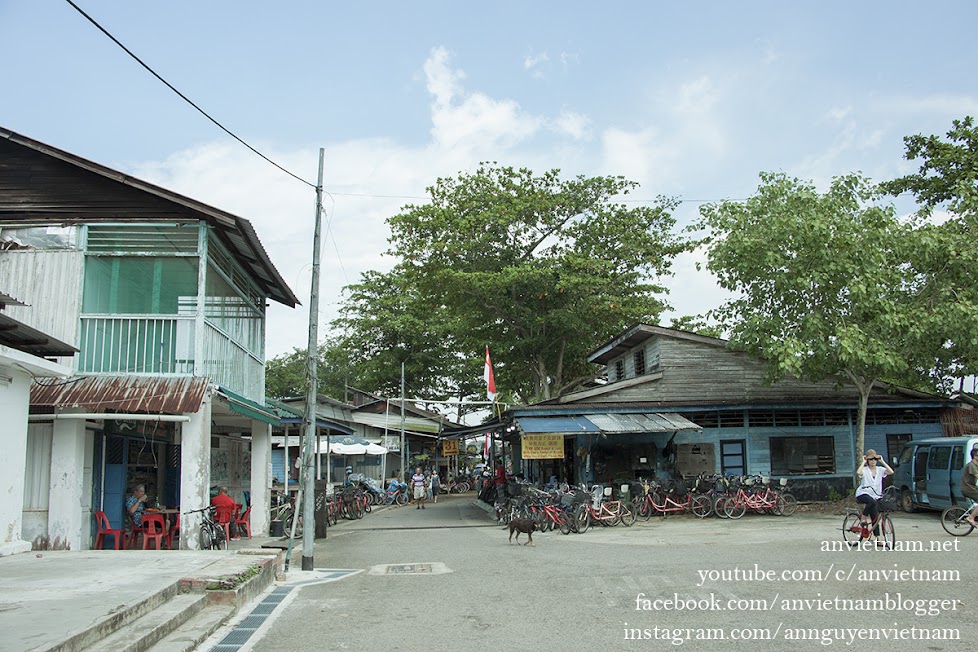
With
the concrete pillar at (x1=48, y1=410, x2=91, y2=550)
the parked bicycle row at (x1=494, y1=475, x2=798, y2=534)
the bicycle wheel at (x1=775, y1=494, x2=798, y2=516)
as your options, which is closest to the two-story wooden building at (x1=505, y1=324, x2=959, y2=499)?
the parked bicycle row at (x1=494, y1=475, x2=798, y2=534)

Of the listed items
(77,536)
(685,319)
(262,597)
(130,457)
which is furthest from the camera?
(685,319)

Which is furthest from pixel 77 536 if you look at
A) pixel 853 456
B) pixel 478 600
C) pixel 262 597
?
pixel 853 456

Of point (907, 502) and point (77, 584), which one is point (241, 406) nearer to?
point (77, 584)

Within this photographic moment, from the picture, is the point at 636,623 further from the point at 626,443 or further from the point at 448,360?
the point at 448,360

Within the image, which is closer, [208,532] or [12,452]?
[12,452]

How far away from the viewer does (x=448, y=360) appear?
158 ft

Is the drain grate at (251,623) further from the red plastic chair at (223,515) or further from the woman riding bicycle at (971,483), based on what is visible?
the woman riding bicycle at (971,483)

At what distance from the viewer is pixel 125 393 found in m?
13.1

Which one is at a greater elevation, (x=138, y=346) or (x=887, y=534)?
(x=138, y=346)

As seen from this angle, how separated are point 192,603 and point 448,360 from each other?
40.1m

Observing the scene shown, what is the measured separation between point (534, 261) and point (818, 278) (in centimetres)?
1334

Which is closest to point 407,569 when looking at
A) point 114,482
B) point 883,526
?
point 114,482

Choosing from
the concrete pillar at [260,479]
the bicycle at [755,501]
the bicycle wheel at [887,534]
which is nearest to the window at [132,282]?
the concrete pillar at [260,479]

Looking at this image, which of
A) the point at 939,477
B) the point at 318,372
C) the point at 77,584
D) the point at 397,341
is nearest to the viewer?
the point at 77,584
